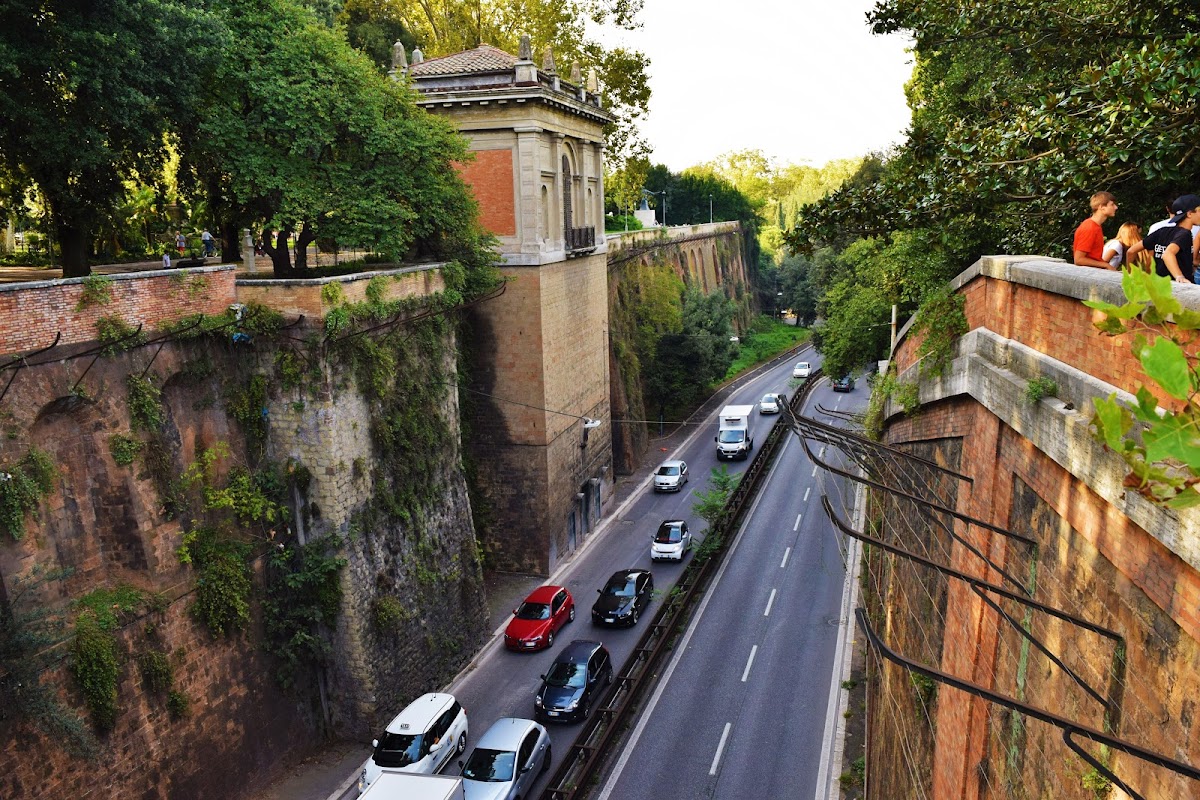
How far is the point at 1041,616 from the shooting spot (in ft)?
22.3

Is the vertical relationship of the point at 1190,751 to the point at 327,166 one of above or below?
below

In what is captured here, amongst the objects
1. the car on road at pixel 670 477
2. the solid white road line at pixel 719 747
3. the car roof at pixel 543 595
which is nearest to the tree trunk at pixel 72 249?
the car roof at pixel 543 595

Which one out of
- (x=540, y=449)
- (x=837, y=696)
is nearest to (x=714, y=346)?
(x=540, y=449)

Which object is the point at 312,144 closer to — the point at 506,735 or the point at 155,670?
the point at 155,670

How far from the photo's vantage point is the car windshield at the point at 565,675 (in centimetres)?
2041

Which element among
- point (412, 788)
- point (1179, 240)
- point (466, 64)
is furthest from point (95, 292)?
point (466, 64)

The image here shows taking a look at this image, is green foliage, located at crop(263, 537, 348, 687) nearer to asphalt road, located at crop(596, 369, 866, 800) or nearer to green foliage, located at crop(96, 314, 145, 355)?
green foliage, located at crop(96, 314, 145, 355)

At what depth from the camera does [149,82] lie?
16.2 metres

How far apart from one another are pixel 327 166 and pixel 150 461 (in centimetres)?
824

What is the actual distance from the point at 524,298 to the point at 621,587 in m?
9.16

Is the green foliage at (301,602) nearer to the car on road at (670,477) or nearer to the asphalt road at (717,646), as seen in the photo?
the asphalt road at (717,646)

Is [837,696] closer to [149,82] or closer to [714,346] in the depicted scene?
[149,82]

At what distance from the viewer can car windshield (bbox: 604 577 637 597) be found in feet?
83.8

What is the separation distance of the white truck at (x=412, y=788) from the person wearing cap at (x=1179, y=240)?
1228 centimetres
